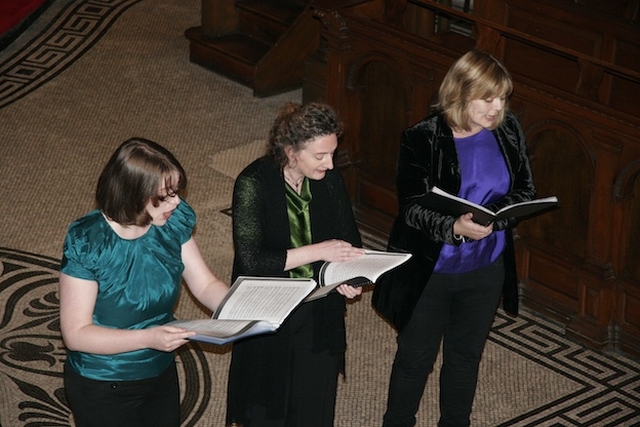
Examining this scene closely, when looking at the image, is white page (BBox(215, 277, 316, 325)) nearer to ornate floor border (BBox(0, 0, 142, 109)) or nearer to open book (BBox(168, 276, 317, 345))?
open book (BBox(168, 276, 317, 345))

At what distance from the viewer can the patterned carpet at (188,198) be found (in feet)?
16.3

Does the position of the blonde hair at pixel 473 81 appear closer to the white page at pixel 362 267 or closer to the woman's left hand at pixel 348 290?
the white page at pixel 362 267

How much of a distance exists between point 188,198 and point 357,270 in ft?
10.5

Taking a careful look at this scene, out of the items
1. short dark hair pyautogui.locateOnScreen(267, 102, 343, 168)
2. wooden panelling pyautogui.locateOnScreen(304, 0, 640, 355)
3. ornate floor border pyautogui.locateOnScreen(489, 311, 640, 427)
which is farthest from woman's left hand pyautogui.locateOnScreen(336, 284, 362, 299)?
wooden panelling pyautogui.locateOnScreen(304, 0, 640, 355)

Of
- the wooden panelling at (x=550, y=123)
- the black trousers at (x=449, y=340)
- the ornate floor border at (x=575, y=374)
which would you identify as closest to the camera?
the black trousers at (x=449, y=340)

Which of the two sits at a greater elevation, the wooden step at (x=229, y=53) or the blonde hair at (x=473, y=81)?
the blonde hair at (x=473, y=81)

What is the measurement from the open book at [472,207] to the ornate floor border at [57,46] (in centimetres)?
487

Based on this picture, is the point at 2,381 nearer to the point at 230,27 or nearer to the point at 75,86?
the point at 75,86

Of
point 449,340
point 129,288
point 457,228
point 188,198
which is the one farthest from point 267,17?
point 129,288

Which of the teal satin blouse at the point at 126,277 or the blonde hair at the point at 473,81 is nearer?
the teal satin blouse at the point at 126,277

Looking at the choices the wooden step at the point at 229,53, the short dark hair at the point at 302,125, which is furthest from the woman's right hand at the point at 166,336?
the wooden step at the point at 229,53

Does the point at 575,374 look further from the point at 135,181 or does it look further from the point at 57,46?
the point at 57,46

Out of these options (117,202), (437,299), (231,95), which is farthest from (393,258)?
(231,95)

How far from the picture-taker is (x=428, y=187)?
13.2 ft
